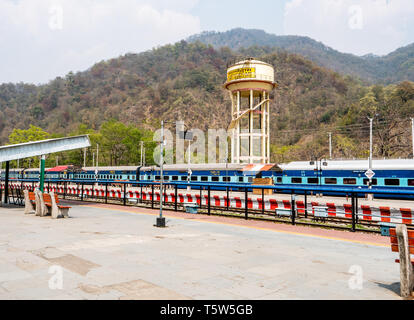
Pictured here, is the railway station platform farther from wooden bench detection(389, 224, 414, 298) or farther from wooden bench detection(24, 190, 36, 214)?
wooden bench detection(24, 190, 36, 214)

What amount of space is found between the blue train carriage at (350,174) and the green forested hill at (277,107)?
2855cm

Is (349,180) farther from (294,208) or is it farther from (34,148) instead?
Answer: (34,148)

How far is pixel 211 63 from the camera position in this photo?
187875 mm

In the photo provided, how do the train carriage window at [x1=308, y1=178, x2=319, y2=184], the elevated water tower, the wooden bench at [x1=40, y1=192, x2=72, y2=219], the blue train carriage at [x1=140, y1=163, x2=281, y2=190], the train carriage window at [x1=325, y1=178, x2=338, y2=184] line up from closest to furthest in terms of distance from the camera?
1. the wooden bench at [x1=40, y1=192, x2=72, y2=219]
2. the train carriage window at [x1=325, y1=178, x2=338, y2=184]
3. the train carriage window at [x1=308, y1=178, x2=319, y2=184]
4. the blue train carriage at [x1=140, y1=163, x2=281, y2=190]
5. the elevated water tower

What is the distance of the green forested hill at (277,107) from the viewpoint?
8324 centimetres

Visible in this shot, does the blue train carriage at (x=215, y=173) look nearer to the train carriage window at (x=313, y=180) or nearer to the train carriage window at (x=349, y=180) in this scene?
the train carriage window at (x=313, y=180)

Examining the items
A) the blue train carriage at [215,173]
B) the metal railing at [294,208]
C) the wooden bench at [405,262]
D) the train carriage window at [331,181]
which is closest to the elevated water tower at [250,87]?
the blue train carriage at [215,173]

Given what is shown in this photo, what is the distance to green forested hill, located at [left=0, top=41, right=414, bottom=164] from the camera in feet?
273

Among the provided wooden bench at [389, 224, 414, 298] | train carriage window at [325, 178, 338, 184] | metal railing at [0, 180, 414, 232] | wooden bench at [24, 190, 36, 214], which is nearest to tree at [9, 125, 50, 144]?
metal railing at [0, 180, 414, 232]

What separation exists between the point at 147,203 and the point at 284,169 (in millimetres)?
20365

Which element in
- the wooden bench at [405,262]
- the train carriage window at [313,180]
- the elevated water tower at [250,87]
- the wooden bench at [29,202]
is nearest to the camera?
the wooden bench at [405,262]

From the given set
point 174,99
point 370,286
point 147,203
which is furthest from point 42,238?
point 174,99

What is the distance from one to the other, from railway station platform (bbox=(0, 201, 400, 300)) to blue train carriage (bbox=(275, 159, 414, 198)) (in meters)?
21.7

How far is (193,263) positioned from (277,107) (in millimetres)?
129850
